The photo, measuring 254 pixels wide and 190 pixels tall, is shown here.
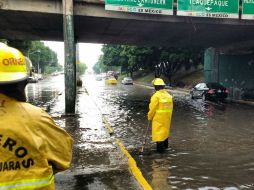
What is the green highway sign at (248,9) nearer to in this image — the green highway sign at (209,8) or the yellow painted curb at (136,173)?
the green highway sign at (209,8)

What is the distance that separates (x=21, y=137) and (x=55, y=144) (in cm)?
23

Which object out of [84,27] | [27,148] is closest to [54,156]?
[27,148]

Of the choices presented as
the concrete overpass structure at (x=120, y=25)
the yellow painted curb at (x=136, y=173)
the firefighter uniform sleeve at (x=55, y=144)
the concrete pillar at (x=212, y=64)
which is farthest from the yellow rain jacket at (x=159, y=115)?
the concrete pillar at (x=212, y=64)

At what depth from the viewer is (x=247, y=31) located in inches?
1024

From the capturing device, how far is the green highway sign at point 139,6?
62.7ft

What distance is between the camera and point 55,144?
236cm

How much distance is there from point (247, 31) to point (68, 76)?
14.0 metres

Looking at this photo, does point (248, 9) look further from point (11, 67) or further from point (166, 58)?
point (166, 58)

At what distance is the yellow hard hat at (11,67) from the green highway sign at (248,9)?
20.2m

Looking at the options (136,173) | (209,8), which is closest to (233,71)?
(209,8)

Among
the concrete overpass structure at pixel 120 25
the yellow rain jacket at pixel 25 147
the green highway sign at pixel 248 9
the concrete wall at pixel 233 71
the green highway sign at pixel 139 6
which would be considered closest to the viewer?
the yellow rain jacket at pixel 25 147

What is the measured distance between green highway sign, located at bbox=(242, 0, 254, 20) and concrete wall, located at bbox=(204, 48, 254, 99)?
984 cm

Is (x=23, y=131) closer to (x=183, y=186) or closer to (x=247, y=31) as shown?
(x=183, y=186)

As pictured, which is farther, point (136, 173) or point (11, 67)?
point (136, 173)
